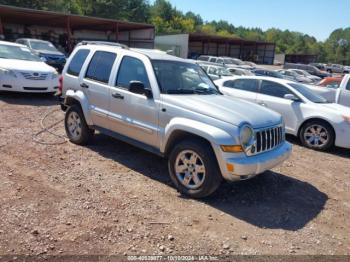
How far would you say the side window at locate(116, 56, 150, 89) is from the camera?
5.17 metres

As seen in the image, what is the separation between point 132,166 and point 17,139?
249cm

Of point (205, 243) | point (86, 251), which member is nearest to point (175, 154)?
point (205, 243)

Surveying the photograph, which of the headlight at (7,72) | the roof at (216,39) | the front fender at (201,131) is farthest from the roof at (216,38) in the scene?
the front fender at (201,131)

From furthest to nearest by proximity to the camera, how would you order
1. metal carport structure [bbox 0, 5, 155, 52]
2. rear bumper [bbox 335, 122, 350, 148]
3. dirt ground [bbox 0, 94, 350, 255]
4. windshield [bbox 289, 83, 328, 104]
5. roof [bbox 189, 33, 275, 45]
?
roof [bbox 189, 33, 275, 45] < metal carport structure [bbox 0, 5, 155, 52] < windshield [bbox 289, 83, 328, 104] < rear bumper [bbox 335, 122, 350, 148] < dirt ground [bbox 0, 94, 350, 255]

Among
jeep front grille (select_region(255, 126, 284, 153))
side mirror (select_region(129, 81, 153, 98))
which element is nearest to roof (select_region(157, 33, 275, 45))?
side mirror (select_region(129, 81, 153, 98))

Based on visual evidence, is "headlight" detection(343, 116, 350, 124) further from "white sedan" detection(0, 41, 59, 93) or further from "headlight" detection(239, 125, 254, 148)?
"white sedan" detection(0, 41, 59, 93)

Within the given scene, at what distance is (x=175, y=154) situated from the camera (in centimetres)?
461

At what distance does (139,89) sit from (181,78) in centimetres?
81

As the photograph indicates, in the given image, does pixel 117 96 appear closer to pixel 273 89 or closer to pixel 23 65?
pixel 273 89

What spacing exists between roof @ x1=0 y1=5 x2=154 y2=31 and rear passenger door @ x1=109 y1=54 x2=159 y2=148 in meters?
22.3

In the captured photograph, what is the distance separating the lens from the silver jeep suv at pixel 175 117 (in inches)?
167

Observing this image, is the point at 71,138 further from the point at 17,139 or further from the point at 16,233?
the point at 16,233

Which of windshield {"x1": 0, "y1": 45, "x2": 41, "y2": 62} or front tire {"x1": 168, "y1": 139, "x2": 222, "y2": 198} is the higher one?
windshield {"x1": 0, "y1": 45, "x2": 41, "y2": 62}

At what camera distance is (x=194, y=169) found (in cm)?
448
